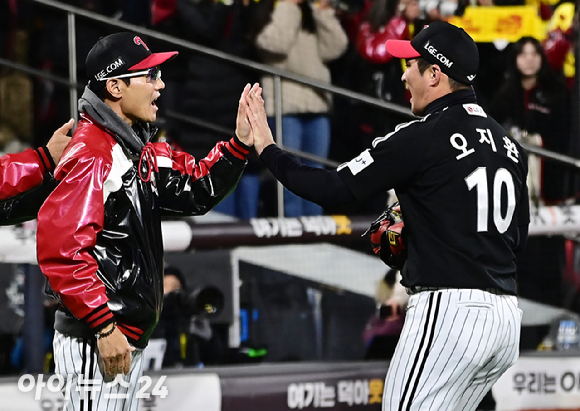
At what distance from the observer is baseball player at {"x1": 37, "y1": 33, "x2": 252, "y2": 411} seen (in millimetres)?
3070

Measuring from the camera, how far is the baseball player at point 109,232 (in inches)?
121

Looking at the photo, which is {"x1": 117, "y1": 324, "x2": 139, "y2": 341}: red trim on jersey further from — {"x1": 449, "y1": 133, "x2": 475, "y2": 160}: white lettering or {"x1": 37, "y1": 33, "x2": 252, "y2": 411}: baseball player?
{"x1": 449, "y1": 133, "x2": 475, "y2": 160}: white lettering

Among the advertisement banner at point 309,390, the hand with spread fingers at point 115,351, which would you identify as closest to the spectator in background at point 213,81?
the advertisement banner at point 309,390

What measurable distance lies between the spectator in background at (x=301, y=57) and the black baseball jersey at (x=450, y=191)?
2308mm

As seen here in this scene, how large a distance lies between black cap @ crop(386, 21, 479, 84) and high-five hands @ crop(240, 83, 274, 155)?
0.61 metres

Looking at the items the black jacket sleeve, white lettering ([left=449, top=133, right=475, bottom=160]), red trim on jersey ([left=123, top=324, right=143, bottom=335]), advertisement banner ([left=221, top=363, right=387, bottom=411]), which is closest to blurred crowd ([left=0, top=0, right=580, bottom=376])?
advertisement banner ([left=221, top=363, right=387, bottom=411])

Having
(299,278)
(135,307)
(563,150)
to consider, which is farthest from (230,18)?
(135,307)

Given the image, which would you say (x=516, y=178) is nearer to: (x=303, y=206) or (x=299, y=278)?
(x=299, y=278)

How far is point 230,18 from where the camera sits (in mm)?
Answer: 6207

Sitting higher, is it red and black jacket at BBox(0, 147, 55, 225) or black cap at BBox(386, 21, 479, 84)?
black cap at BBox(386, 21, 479, 84)

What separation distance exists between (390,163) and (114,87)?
3.45 ft

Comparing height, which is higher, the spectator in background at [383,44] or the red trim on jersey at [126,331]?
the spectator in background at [383,44]

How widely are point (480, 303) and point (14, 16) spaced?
4.14m

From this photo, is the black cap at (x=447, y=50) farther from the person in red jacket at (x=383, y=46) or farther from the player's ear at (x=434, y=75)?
the person in red jacket at (x=383, y=46)
